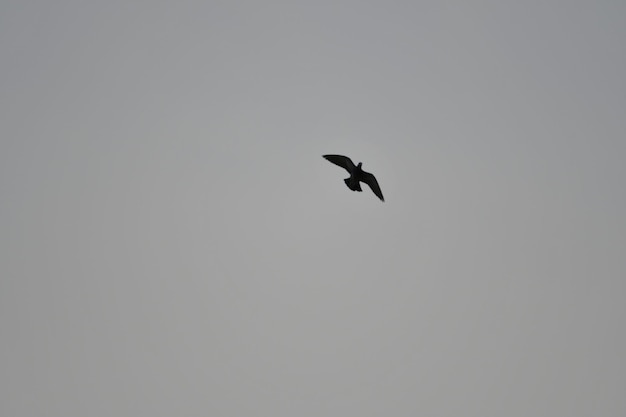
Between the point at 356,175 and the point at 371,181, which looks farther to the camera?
the point at 371,181

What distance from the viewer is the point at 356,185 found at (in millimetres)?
23484

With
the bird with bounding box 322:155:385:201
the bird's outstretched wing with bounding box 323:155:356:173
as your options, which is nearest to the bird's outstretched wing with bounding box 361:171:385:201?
the bird with bounding box 322:155:385:201

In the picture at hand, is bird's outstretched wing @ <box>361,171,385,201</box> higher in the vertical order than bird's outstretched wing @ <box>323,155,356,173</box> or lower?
lower

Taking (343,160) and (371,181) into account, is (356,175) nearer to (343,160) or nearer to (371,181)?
(371,181)

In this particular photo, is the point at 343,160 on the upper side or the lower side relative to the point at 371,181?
upper

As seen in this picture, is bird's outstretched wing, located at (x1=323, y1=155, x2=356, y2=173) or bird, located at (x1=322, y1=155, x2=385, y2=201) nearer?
bird, located at (x1=322, y1=155, x2=385, y2=201)

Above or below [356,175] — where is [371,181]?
below

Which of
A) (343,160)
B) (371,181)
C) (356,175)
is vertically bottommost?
(371,181)

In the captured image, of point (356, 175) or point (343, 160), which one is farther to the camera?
point (343, 160)

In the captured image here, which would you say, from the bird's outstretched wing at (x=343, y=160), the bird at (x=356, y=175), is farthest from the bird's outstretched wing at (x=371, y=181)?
the bird's outstretched wing at (x=343, y=160)

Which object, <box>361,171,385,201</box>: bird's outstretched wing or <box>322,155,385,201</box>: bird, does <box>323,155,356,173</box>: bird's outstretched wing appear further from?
<box>361,171,385,201</box>: bird's outstretched wing

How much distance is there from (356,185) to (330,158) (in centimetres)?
188

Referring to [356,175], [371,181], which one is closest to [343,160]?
[356,175]

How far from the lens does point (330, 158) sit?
959 inches
